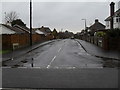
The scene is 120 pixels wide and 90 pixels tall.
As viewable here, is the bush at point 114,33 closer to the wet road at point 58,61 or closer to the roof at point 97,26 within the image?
the wet road at point 58,61

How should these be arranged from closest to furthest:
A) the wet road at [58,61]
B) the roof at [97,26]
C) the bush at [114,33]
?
the wet road at [58,61], the bush at [114,33], the roof at [97,26]

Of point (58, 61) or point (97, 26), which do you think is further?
point (97, 26)

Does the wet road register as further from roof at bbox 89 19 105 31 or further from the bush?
roof at bbox 89 19 105 31

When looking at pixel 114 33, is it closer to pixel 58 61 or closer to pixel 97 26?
pixel 58 61

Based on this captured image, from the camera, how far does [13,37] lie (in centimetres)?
3497

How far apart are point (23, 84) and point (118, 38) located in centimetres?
2168

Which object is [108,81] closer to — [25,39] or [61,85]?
[61,85]

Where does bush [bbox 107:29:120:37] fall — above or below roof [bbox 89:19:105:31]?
below

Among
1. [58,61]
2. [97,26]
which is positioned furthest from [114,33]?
[97,26]

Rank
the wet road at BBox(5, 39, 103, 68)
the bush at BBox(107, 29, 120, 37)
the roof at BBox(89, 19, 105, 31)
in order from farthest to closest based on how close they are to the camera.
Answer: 1. the roof at BBox(89, 19, 105, 31)
2. the bush at BBox(107, 29, 120, 37)
3. the wet road at BBox(5, 39, 103, 68)

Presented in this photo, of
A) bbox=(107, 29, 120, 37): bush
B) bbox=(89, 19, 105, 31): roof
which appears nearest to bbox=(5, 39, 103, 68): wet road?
bbox=(107, 29, 120, 37): bush

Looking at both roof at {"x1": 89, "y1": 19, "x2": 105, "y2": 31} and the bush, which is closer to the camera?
the bush

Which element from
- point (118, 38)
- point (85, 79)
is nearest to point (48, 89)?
point (85, 79)

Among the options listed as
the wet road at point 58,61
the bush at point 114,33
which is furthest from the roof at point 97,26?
the wet road at point 58,61
